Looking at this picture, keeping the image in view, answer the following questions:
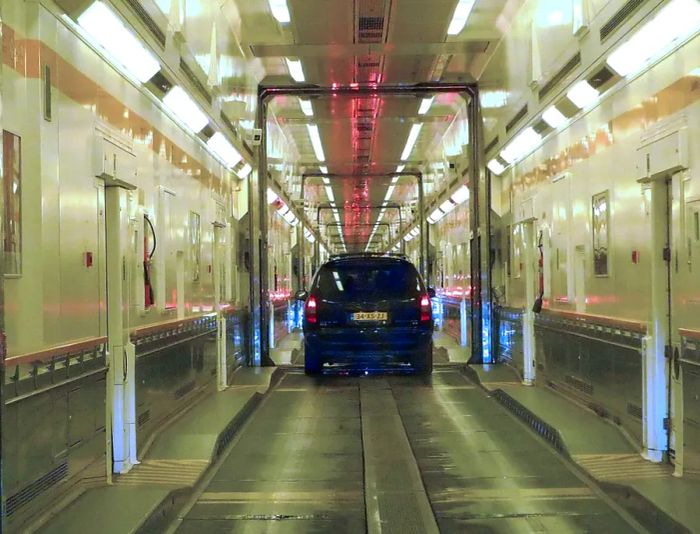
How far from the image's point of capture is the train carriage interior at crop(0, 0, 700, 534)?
3896mm

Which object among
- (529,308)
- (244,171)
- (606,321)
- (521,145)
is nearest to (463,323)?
(529,308)

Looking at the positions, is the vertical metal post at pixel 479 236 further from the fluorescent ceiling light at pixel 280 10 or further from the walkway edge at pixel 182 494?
the walkway edge at pixel 182 494

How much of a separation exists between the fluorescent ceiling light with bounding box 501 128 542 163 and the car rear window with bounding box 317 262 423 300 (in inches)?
78.3

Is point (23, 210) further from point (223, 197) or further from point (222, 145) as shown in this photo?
point (223, 197)

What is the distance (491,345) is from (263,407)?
415cm

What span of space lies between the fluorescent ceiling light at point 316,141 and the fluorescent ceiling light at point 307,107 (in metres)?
1.14

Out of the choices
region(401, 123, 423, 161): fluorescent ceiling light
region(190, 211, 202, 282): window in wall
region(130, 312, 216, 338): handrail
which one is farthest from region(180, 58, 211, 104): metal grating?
region(401, 123, 423, 161): fluorescent ceiling light

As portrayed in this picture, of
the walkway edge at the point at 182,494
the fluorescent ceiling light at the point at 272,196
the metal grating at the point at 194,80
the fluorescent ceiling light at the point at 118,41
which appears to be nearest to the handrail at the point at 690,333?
the walkway edge at the point at 182,494

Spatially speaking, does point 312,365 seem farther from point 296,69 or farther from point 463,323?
point 463,323

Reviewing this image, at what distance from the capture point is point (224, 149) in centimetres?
Result: 864

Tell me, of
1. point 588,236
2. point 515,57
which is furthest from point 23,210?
point 515,57

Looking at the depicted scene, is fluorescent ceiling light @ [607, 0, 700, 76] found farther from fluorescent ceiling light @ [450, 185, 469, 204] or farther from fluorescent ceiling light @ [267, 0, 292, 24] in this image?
fluorescent ceiling light @ [450, 185, 469, 204]

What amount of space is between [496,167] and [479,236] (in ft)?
3.68

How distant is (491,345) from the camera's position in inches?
414
